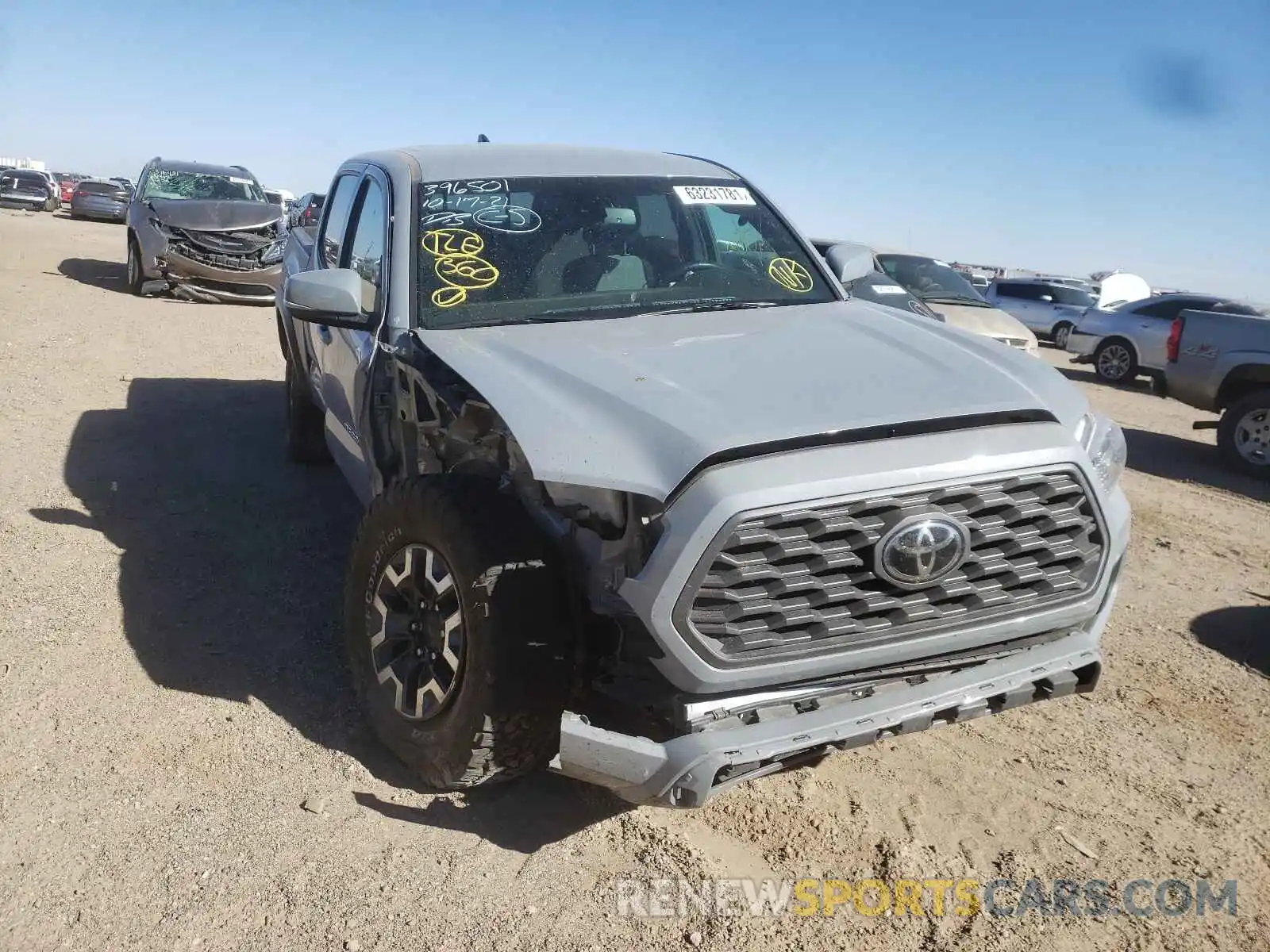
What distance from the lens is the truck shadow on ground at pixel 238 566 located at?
3.57 meters

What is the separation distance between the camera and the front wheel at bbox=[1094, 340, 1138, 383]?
15914 mm

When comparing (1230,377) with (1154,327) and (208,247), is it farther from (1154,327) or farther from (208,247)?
(208,247)

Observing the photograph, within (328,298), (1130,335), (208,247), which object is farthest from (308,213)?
(1130,335)

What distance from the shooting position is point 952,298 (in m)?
12.0

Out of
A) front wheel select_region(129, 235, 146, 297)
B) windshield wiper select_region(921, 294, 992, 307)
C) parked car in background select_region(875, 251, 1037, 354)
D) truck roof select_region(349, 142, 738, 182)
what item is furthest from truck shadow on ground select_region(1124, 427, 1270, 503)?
front wheel select_region(129, 235, 146, 297)

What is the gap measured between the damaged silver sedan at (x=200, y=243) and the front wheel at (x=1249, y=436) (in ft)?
36.1

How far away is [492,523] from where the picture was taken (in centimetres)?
298

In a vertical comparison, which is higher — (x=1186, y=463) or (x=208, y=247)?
(x=208, y=247)

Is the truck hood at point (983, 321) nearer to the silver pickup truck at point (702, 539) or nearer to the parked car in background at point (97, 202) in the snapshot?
the silver pickup truck at point (702, 539)

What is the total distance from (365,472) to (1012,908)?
2.83 m

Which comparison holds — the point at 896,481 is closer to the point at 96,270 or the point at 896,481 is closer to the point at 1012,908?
the point at 1012,908

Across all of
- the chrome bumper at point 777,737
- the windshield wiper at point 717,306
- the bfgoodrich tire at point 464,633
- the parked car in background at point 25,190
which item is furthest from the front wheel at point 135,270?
the parked car in background at point 25,190

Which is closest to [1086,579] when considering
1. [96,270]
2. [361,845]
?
[361,845]

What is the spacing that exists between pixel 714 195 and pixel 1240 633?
3.18 m
